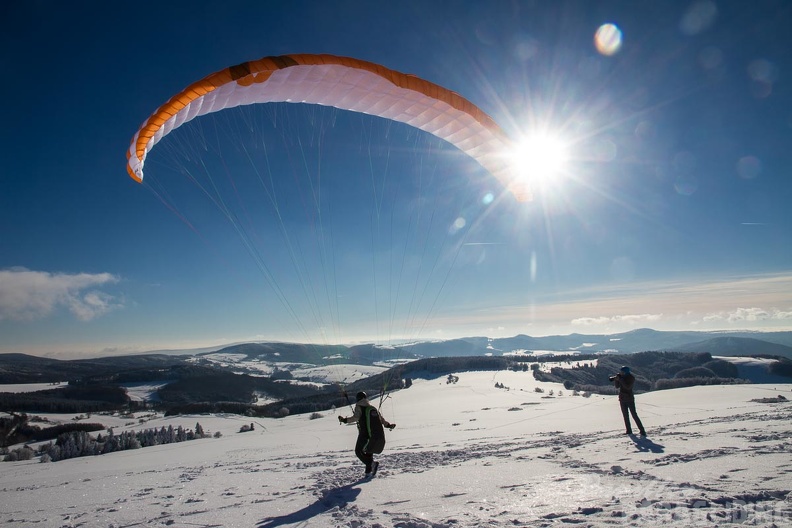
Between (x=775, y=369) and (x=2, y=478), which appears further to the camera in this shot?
(x=775, y=369)

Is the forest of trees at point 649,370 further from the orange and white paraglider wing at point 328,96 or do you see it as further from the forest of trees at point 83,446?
the forest of trees at point 83,446

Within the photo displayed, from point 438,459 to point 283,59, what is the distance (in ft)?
25.3

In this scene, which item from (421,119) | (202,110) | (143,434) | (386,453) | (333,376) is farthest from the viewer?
(333,376)

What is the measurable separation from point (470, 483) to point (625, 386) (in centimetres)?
494

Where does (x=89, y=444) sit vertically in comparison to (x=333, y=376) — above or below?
above

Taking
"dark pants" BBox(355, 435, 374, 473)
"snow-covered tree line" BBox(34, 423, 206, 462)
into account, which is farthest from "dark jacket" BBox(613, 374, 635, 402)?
"snow-covered tree line" BBox(34, 423, 206, 462)

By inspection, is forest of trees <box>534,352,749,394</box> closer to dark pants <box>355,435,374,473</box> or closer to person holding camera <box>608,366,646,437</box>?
person holding camera <box>608,366,646,437</box>

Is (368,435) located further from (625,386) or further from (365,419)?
(625,386)

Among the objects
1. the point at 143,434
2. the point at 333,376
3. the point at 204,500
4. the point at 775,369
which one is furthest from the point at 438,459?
the point at 333,376

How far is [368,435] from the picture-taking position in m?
6.18

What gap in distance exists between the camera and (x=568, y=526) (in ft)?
10.4

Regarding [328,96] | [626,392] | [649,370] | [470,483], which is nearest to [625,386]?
[626,392]

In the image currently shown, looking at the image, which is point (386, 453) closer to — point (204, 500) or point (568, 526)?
point (204, 500)

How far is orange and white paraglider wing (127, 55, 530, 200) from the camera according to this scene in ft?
24.1
